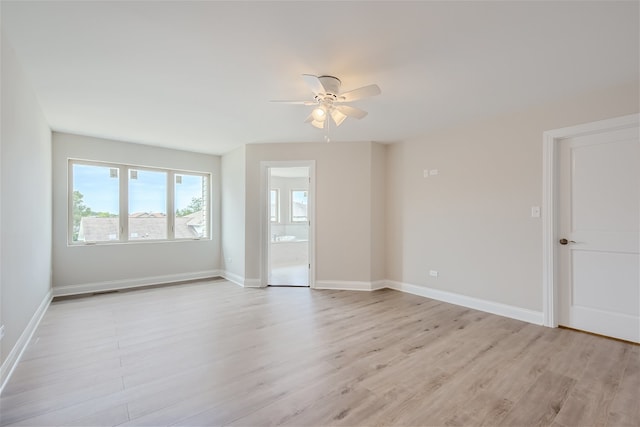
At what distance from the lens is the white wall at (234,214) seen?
17.3 feet

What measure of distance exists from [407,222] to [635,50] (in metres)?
3.07

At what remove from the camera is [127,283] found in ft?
16.5

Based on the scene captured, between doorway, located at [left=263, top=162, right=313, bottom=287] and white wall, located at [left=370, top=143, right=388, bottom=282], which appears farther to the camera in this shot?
doorway, located at [left=263, top=162, right=313, bottom=287]

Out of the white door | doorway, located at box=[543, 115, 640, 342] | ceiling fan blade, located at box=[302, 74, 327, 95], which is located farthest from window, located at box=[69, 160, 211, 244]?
the white door

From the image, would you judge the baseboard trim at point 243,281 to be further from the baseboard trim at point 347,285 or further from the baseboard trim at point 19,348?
the baseboard trim at point 19,348

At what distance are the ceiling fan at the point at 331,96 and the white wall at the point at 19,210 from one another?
2.20 metres

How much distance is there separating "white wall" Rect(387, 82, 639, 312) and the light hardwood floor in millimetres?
594

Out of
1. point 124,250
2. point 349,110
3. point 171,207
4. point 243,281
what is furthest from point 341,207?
point 124,250

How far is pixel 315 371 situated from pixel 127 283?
4.23m

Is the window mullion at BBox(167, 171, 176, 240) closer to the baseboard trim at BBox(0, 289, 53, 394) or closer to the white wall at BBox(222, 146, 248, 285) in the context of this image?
the white wall at BBox(222, 146, 248, 285)

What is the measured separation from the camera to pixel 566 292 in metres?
3.24

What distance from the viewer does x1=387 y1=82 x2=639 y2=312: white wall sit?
3332mm

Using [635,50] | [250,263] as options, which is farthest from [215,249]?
[635,50]

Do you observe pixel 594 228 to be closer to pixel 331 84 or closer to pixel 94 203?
pixel 331 84
